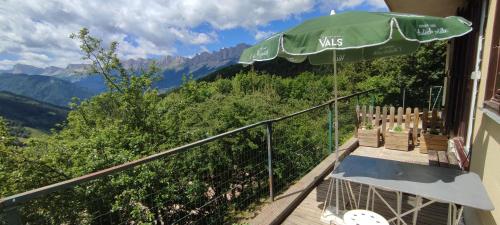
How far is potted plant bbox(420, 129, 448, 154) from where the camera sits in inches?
193

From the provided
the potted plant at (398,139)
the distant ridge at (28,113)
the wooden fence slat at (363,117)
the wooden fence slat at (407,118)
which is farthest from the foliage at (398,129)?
the distant ridge at (28,113)

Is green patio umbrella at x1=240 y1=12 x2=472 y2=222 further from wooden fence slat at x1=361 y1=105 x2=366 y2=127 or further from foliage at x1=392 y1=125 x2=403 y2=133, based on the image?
wooden fence slat at x1=361 y1=105 x2=366 y2=127

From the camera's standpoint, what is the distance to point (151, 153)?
493cm

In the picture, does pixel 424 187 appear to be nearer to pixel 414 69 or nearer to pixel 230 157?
pixel 230 157

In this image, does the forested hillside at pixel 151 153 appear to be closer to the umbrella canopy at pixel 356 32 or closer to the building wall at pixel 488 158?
the umbrella canopy at pixel 356 32

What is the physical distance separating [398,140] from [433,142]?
57 cm

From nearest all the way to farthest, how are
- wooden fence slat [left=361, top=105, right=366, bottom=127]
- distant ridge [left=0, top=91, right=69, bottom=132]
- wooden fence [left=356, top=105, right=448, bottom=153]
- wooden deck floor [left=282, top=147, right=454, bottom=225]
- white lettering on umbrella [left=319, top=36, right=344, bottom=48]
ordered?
white lettering on umbrella [left=319, top=36, right=344, bottom=48], wooden deck floor [left=282, top=147, right=454, bottom=225], wooden fence [left=356, top=105, right=448, bottom=153], wooden fence slat [left=361, top=105, right=366, bottom=127], distant ridge [left=0, top=91, right=69, bottom=132]

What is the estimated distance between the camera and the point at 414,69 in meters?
11.5

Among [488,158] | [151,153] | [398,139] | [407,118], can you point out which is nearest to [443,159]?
[398,139]

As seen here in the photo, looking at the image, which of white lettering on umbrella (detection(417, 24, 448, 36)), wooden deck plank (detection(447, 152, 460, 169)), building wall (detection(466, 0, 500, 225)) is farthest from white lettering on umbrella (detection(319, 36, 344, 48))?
wooden deck plank (detection(447, 152, 460, 169))

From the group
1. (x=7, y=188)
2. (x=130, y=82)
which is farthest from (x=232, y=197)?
(x=130, y=82)

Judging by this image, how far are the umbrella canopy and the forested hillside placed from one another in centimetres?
189

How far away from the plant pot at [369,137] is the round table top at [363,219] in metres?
3.48

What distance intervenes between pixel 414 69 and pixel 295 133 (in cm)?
810
